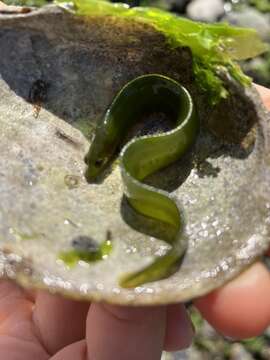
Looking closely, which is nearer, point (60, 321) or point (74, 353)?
point (74, 353)

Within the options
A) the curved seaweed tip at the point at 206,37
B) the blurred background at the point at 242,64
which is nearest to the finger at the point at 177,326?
the curved seaweed tip at the point at 206,37

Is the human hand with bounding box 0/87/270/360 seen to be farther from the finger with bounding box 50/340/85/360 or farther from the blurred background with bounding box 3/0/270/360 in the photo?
the blurred background with bounding box 3/0/270/360

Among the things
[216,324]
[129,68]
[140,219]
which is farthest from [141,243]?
[129,68]

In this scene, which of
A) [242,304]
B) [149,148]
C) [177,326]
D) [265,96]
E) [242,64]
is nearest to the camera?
[242,304]

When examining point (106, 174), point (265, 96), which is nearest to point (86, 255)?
point (106, 174)

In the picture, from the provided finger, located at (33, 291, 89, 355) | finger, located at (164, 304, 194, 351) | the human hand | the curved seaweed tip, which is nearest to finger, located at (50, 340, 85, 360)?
the human hand

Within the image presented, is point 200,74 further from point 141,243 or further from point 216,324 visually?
point 216,324

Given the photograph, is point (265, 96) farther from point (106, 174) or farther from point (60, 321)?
point (60, 321)
